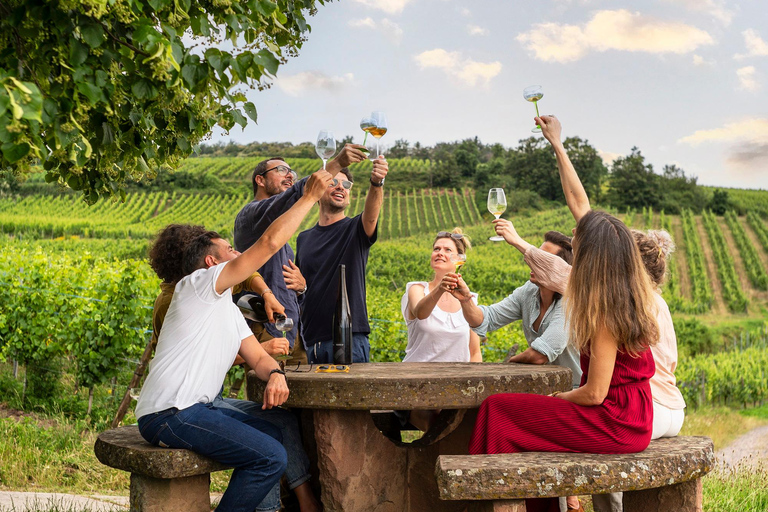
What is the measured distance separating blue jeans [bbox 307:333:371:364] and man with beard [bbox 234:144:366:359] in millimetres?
127

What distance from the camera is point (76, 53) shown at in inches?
84.8

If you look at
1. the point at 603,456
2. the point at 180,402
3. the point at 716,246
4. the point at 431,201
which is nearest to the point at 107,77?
the point at 180,402

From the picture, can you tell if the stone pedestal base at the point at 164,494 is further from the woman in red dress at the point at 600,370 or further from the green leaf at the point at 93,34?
the green leaf at the point at 93,34

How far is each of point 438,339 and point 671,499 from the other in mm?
1631

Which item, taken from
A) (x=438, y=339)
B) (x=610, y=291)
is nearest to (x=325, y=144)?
(x=438, y=339)

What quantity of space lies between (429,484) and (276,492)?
2.54 ft

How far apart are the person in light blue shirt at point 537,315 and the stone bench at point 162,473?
1.39m

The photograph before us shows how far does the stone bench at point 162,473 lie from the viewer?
101 inches

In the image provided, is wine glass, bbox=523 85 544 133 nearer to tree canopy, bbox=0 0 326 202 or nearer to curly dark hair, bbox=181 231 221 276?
tree canopy, bbox=0 0 326 202

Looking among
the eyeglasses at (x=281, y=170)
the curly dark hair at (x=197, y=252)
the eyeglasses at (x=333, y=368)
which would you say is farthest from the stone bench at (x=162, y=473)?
the eyeglasses at (x=281, y=170)

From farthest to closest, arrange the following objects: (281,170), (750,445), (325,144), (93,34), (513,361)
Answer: (750,445)
(281,170)
(513,361)
(325,144)
(93,34)

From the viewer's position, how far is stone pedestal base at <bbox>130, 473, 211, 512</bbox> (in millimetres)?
2668

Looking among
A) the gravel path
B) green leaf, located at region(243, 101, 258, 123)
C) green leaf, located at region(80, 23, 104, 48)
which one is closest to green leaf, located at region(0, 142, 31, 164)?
green leaf, located at region(80, 23, 104, 48)

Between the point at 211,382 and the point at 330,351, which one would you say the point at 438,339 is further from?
the point at 211,382
